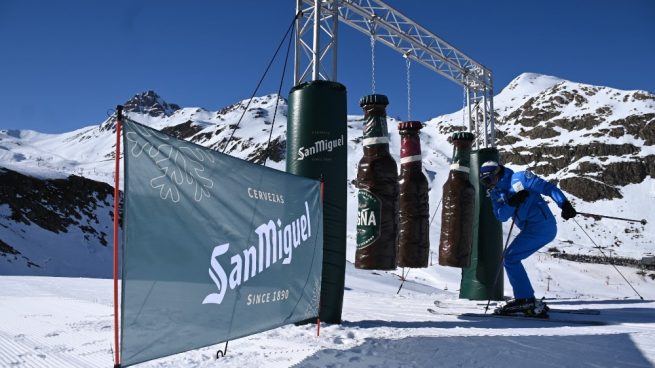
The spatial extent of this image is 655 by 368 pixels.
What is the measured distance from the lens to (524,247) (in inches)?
225

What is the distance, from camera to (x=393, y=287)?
687 inches

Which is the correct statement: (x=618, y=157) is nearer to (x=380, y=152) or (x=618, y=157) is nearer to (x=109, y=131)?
(x=380, y=152)

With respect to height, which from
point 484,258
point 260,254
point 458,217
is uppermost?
point 458,217

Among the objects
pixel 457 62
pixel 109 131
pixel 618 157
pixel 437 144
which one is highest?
pixel 109 131

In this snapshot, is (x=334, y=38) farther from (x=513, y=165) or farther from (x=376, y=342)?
(x=513, y=165)

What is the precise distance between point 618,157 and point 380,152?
A: 73172 mm

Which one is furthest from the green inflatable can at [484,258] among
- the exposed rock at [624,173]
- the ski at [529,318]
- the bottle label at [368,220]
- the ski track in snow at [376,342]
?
the exposed rock at [624,173]

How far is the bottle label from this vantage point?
18.1ft

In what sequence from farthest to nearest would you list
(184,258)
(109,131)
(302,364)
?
(109,131)
(302,364)
(184,258)

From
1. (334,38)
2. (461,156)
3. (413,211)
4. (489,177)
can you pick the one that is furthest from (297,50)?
(461,156)

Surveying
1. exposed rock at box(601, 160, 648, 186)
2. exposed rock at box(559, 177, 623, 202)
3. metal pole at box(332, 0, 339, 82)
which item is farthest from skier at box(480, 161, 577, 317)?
exposed rock at box(601, 160, 648, 186)

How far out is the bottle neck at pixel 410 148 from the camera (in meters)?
6.70

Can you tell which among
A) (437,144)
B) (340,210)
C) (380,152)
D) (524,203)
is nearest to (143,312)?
(340,210)

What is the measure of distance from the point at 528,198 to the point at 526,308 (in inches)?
57.9
